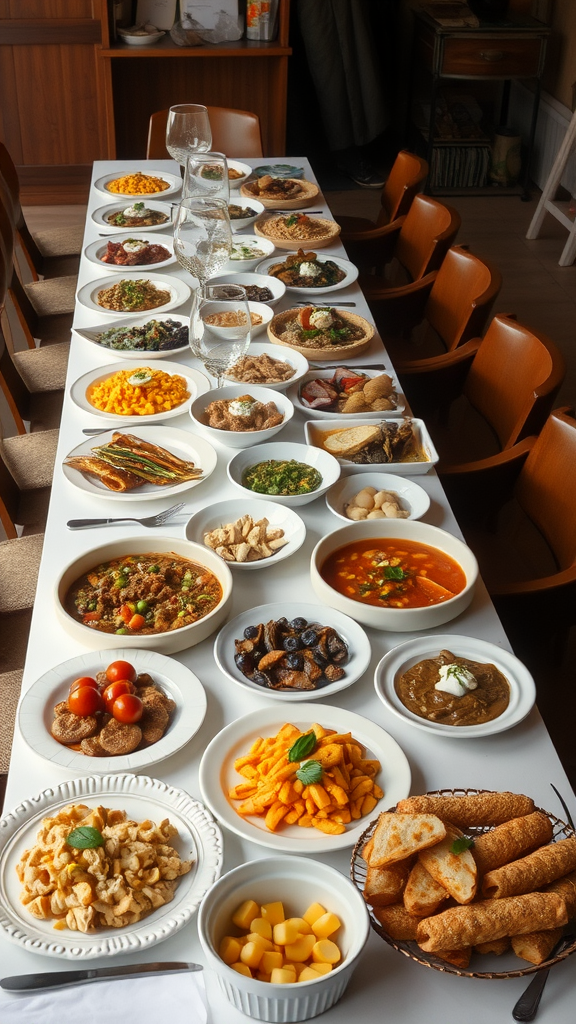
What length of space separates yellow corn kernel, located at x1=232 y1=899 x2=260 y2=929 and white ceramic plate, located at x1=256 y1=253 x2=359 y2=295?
1.93 m

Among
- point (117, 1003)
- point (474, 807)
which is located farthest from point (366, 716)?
point (117, 1003)

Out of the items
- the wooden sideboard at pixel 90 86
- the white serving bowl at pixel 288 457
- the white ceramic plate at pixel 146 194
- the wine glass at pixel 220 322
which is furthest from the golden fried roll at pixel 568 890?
the wooden sideboard at pixel 90 86

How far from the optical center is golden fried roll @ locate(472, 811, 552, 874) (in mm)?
1037

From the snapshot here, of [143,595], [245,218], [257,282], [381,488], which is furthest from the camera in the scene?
[245,218]

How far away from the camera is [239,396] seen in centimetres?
211

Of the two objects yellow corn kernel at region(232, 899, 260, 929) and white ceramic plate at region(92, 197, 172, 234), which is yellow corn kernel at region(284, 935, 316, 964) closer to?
yellow corn kernel at region(232, 899, 260, 929)

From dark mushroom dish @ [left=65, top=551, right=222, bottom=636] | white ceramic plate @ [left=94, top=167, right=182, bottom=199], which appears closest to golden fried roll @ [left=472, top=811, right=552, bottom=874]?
dark mushroom dish @ [left=65, top=551, right=222, bottom=636]

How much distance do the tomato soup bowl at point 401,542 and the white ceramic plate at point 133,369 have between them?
57 centimetres

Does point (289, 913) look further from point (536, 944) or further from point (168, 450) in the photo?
point (168, 450)

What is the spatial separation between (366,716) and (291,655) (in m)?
0.14

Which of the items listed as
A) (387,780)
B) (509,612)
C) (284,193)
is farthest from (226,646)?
(284,193)

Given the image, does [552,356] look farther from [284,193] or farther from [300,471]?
[284,193]

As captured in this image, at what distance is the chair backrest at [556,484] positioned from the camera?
1.92m

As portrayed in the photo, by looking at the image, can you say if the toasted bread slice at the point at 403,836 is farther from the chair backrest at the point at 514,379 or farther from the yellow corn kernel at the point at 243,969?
the chair backrest at the point at 514,379
